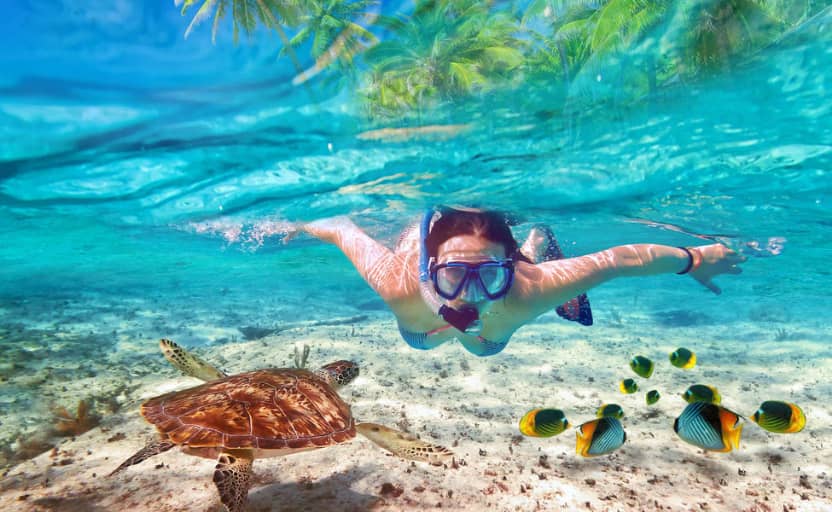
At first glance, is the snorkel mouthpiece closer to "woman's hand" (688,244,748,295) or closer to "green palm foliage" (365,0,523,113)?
"woman's hand" (688,244,748,295)

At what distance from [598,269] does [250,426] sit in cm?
593

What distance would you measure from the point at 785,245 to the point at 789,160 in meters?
13.9

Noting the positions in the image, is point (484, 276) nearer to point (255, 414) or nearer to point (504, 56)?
point (255, 414)

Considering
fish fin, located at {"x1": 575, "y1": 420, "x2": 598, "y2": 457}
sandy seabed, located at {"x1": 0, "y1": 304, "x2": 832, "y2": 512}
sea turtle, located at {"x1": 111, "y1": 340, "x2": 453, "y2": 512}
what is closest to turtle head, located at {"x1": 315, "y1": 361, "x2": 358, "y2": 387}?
sea turtle, located at {"x1": 111, "y1": 340, "x2": 453, "y2": 512}

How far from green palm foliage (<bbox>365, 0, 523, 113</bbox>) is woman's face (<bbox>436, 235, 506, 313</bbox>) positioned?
3.83 m

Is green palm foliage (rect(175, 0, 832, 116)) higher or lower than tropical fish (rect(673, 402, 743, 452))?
higher

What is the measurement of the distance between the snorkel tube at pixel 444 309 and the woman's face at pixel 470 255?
13 cm

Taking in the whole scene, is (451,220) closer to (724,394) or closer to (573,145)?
(573,145)

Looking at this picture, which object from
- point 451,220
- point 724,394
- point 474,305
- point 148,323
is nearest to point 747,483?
point 474,305

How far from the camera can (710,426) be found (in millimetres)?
3633

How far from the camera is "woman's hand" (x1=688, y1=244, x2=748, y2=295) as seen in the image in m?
7.45

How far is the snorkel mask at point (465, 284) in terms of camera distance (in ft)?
18.2

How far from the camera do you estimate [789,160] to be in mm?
10500

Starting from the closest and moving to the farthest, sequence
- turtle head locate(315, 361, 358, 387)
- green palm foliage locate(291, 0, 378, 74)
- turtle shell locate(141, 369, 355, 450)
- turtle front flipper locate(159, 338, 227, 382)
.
Answer: turtle shell locate(141, 369, 355, 450) < turtle front flipper locate(159, 338, 227, 382) < turtle head locate(315, 361, 358, 387) < green palm foliage locate(291, 0, 378, 74)
